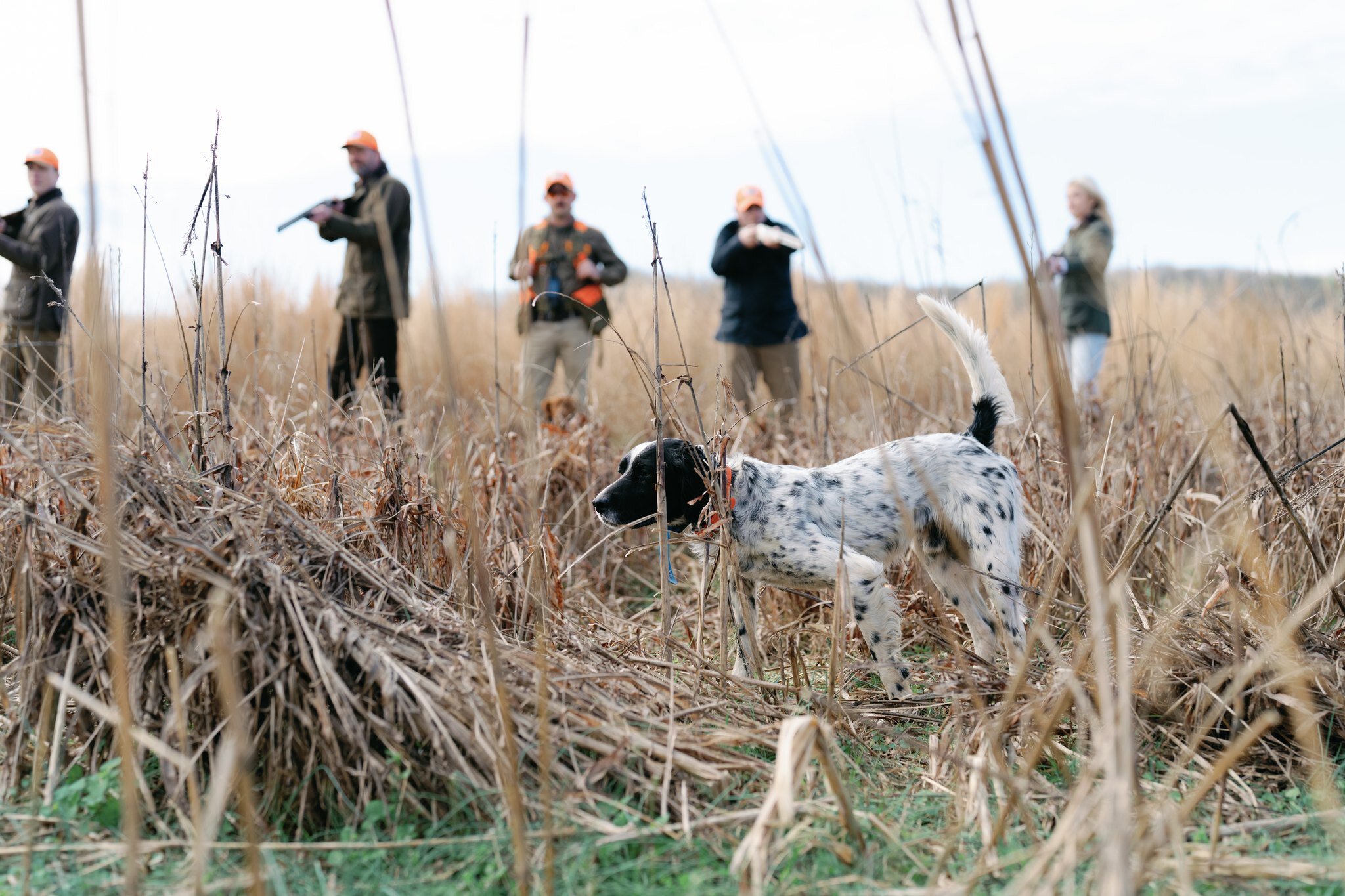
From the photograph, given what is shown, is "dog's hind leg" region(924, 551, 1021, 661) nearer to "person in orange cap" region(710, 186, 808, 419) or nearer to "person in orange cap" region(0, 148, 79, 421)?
"person in orange cap" region(710, 186, 808, 419)

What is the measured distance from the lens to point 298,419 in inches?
192

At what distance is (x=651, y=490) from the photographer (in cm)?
350

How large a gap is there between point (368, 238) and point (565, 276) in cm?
129

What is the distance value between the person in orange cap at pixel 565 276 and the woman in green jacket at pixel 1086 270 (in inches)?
119

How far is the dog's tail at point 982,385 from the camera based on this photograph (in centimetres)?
383

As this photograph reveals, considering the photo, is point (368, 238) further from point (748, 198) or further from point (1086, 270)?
point (1086, 270)

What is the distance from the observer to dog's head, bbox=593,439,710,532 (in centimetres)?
349

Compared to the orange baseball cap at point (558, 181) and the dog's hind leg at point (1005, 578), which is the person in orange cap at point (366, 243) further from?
the dog's hind leg at point (1005, 578)

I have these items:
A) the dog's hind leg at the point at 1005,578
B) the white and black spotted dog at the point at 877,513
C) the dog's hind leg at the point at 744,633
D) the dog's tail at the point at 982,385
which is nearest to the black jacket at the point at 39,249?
the white and black spotted dog at the point at 877,513

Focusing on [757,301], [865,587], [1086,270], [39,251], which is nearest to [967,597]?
[865,587]

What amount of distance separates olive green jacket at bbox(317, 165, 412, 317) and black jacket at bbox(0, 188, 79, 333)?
1596 millimetres

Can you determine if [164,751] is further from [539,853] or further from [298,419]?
[298,419]

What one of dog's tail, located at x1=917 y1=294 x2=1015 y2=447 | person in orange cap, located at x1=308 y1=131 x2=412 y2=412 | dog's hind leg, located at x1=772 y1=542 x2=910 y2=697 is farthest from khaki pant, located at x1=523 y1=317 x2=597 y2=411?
dog's hind leg, located at x1=772 y1=542 x2=910 y2=697

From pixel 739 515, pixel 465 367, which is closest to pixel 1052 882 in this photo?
pixel 739 515
